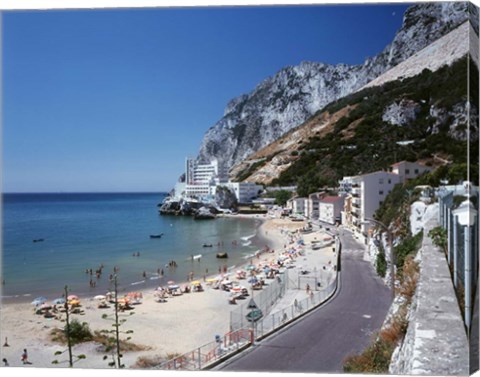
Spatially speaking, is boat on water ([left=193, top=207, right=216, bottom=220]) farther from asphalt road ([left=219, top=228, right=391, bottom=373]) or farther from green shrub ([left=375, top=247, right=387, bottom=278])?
asphalt road ([left=219, top=228, right=391, bottom=373])

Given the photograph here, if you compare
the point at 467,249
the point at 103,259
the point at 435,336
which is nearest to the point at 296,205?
the point at 103,259

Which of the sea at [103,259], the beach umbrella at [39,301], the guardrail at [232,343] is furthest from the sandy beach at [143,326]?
the sea at [103,259]

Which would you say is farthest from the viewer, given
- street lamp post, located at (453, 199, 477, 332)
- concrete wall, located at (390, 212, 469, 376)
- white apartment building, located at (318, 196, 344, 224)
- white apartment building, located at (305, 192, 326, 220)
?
white apartment building, located at (305, 192, 326, 220)

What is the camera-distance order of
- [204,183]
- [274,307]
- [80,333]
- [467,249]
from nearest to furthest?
[467,249] < [80,333] < [274,307] < [204,183]

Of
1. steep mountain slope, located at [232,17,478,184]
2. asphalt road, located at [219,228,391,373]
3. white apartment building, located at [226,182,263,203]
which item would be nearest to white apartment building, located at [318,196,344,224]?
steep mountain slope, located at [232,17,478,184]

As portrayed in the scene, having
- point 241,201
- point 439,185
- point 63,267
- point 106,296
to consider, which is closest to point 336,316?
point 439,185

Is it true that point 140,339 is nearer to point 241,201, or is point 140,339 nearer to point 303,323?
point 303,323

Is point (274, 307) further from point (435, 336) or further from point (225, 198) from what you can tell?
point (225, 198)
